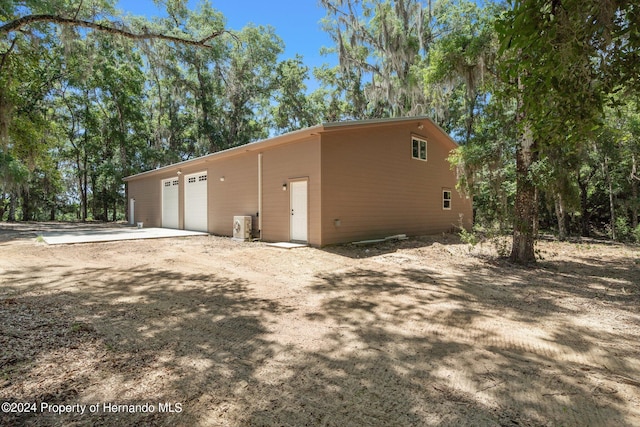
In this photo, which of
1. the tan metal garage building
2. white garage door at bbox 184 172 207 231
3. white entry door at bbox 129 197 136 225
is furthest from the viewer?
white entry door at bbox 129 197 136 225

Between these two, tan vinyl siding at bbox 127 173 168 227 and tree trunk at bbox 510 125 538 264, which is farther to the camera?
tan vinyl siding at bbox 127 173 168 227

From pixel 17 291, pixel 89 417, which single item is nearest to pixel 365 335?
pixel 89 417

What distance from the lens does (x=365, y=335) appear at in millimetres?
3162

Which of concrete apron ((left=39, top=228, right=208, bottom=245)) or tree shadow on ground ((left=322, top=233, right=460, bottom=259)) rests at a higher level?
concrete apron ((left=39, top=228, right=208, bottom=245))

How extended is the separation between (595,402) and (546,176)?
586 centimetres

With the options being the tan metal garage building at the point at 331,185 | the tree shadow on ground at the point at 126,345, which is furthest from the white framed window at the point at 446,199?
the tree shadow on ground at the point at 126,345

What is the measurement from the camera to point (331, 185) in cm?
888

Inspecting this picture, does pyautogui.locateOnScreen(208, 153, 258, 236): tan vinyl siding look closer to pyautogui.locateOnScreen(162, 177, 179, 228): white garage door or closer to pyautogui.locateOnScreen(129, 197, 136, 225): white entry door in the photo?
pyautogui.locateOnScreen(162, 177, 179, 228): white garage door

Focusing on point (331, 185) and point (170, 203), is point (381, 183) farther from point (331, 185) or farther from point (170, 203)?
point (170, 203)

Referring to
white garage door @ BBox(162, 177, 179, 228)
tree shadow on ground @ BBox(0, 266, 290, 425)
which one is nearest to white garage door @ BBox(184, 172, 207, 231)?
white garage door @ BBox(162, 177, 179, 228)

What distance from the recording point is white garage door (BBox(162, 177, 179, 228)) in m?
15.3

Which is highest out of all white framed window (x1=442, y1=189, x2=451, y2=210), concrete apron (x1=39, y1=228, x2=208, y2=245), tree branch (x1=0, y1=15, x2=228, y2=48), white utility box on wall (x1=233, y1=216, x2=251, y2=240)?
tree branch (x1=0, y1=15, x2=228, y2=48)

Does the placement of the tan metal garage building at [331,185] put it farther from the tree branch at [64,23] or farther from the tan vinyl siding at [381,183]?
the tree branch at [64,23]

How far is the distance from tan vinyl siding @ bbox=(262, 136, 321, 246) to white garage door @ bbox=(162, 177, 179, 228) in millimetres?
6950
